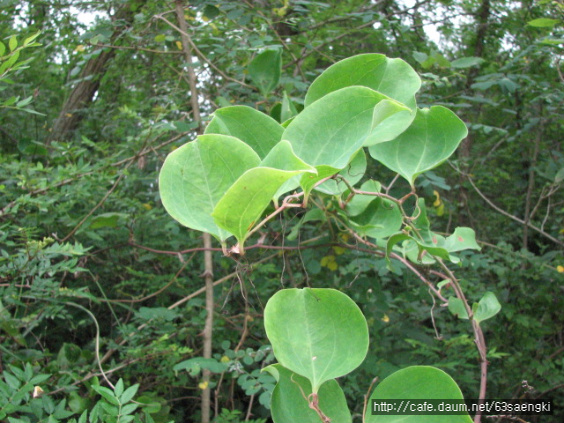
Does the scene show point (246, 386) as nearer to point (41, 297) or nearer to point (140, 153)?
point (41, 297)

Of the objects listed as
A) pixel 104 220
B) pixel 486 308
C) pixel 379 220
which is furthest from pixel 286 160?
pixel 104 220

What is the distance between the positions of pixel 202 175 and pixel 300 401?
20cm

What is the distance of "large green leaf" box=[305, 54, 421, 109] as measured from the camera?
16.3 inches

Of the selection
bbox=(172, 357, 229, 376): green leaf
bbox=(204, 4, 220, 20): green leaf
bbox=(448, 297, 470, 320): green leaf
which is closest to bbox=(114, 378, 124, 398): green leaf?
bbox=(172, 357, 229, 376): green leaf

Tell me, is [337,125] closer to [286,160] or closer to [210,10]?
[286,160]

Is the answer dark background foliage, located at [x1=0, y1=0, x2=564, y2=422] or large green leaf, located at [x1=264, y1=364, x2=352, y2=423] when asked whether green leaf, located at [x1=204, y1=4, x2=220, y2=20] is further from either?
large green leaf, located at [x1=264, y1=364, x2=352, y2=423]

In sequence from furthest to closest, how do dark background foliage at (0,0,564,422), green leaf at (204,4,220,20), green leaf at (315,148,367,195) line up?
green leaf at (204,4,220,20), dark background foliage at (0,0,564,422), green leaf at (315,148,367,195)

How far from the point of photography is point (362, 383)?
4.09ft

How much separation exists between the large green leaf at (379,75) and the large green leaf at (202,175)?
123mm

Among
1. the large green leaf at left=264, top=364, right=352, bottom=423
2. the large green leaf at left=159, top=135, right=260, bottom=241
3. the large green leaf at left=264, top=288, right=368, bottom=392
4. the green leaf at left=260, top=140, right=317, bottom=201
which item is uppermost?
the green leaf at left=260, top=140, right=317, bottom=201

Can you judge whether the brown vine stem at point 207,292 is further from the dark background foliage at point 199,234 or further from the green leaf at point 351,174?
the green leaf at point 351,174

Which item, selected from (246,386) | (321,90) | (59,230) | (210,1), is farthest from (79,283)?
(321,90)

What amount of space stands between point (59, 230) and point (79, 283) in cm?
15

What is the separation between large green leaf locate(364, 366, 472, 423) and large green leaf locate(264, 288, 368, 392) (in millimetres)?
45
